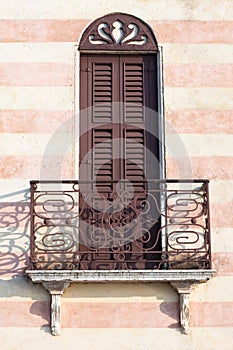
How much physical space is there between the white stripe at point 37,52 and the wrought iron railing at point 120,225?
1673 mm

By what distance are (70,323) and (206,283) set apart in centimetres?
168

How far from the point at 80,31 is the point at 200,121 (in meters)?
1.96

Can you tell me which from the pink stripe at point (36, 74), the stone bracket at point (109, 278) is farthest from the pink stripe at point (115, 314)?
the pink stripe at point (36, 74)

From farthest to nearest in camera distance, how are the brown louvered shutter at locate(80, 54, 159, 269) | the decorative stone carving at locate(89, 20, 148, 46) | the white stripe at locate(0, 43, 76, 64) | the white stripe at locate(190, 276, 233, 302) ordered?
the decorative stone carving at locate(89, 20, 148, 46), the white stripe at locate(0, 43, 76, 64), the brown louvered shutter at locate(80, 54, 159, 269), the white stripe at locate(190, 276, 233, 302)

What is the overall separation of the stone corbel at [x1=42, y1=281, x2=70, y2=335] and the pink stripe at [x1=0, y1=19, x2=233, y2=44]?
321 cm

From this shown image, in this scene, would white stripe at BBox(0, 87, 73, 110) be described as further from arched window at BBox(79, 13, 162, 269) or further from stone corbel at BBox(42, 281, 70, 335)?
stone corbel at BBox(42, 281, 70, 335)

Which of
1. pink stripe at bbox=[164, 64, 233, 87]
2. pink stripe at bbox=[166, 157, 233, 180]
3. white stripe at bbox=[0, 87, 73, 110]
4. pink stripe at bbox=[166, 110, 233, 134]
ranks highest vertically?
pink stripe at bbox=[164, 64, 233, 87]

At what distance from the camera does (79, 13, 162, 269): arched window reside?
10016 mm

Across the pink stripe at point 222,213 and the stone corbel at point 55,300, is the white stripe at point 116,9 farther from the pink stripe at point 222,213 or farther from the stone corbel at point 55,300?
the stone corbel at point 55,300

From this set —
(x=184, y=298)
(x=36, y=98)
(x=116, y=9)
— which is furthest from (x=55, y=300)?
(x=116, y=9)

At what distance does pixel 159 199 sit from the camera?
10.2 meters

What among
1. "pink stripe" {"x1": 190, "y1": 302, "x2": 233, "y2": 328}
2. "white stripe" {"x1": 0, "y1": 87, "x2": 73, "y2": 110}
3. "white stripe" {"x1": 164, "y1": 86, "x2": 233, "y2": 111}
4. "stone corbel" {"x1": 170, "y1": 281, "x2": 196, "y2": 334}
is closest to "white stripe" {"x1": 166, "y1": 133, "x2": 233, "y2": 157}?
"white stripe" {"x1": 164, "y1": 86, "x2": 233, "y2": 111}

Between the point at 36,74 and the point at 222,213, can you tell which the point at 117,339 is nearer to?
the point at 222,213

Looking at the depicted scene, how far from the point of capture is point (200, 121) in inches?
413
